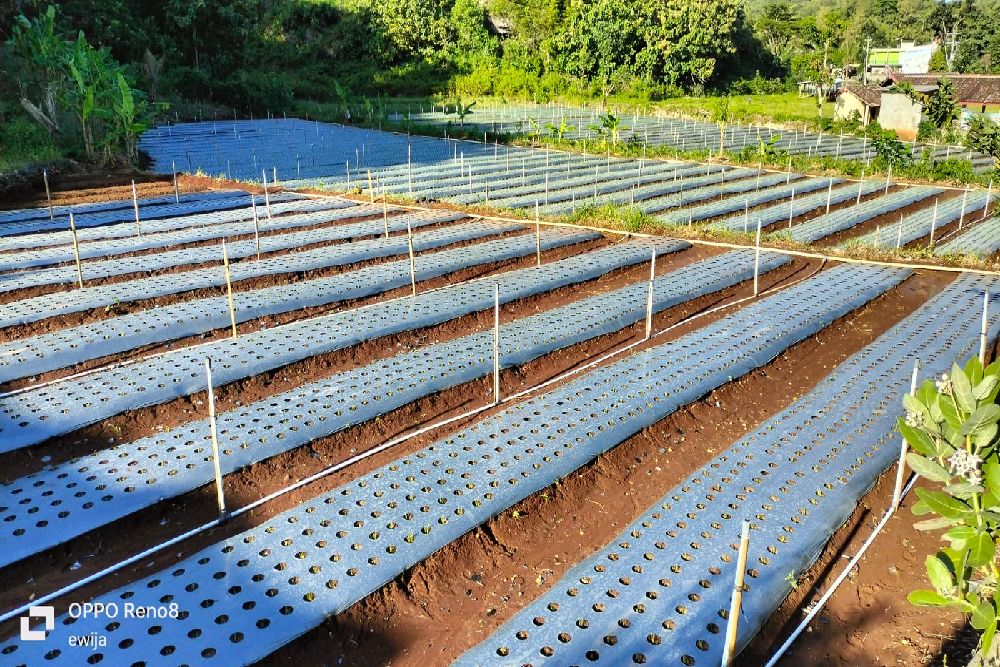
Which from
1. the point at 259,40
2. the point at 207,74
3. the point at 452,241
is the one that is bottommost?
the point at 452,241

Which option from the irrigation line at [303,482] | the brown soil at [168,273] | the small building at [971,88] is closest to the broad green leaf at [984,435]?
the irrigation line at [303,482]

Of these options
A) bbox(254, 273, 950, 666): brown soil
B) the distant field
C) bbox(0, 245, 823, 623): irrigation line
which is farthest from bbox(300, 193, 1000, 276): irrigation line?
the distant field

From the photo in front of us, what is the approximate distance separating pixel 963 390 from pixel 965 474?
0.77 feet

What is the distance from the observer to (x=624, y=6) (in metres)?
33.6

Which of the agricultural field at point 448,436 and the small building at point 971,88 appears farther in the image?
the small building at point 971,88

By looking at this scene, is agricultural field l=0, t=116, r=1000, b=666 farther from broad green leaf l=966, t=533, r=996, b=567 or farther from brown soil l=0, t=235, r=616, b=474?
broad green leaf l=966, t=533, r=996, b=567

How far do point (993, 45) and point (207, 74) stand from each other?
150ft

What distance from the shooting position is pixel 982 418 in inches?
76.7

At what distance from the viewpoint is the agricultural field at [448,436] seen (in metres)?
3.01

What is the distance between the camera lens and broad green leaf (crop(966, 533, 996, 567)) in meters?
1.88

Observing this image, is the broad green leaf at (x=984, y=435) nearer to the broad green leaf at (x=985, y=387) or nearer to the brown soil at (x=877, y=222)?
the broad green leaf at (x=985, y=387)

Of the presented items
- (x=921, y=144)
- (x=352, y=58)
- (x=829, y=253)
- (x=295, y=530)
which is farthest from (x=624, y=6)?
(x=295, y=530)

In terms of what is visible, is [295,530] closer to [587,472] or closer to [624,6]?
[587,472]

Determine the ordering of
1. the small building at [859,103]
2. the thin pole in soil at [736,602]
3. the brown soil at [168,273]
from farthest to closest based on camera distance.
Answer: the small building at [859,103], the brown soil at [168,273], the thin pole in soil at [736,602]
